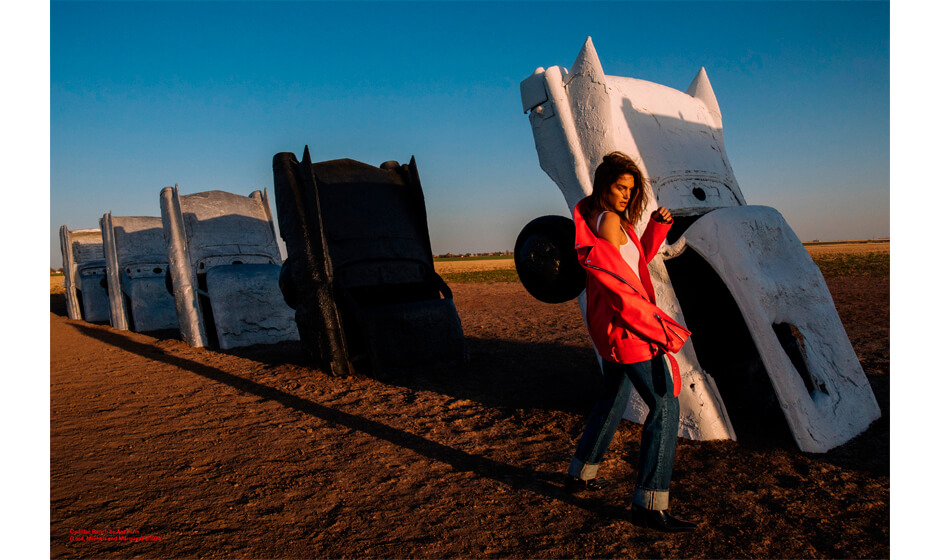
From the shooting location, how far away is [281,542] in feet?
8.43

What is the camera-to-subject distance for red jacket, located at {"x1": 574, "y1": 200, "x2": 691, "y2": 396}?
234 centimetres

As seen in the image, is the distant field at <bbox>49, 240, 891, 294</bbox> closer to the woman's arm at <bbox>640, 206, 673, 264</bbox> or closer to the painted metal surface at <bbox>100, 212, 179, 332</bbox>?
the painted metal surface at <bbox>100, 212, 179, 332</bbox>

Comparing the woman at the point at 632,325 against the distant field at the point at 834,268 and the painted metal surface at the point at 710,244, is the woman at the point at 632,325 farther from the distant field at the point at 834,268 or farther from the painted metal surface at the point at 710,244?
the distant field at the point at 834,268

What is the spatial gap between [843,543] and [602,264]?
165 cm

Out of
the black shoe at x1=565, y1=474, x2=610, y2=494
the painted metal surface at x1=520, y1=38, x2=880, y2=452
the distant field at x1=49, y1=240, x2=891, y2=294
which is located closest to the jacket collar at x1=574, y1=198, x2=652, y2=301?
the black shoe at x1=565, y1=474, x2=610, y2=494

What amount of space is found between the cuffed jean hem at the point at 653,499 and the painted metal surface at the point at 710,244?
1315 mm

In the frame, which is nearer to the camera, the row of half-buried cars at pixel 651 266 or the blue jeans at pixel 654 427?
the blue jeans at pixel 654 427

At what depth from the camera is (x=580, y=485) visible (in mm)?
2801

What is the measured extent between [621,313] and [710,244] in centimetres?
162

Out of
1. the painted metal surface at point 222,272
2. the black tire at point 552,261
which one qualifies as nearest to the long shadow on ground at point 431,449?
the black tire at point 552,261

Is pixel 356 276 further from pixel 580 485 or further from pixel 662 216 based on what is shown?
pixel 662 216

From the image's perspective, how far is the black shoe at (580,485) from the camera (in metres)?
2.80

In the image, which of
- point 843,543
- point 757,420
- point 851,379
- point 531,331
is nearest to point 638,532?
point 843,543

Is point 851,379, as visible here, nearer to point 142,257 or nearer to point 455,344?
point 455,344
